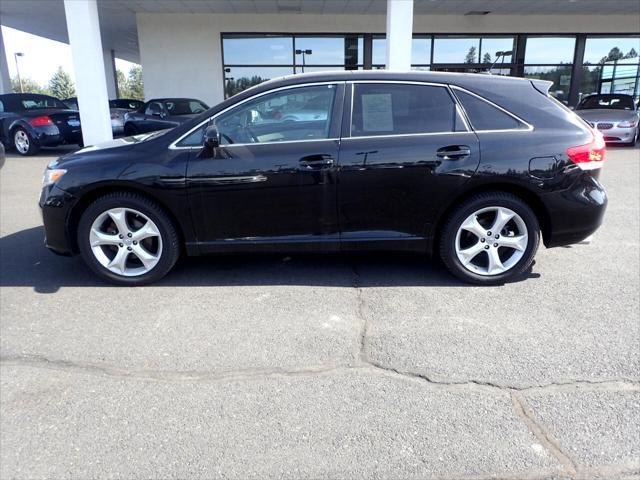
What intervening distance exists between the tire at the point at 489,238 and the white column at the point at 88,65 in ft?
33.2

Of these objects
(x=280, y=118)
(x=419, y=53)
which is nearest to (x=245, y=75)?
(x=419, y=53)

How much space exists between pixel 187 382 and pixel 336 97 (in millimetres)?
2497

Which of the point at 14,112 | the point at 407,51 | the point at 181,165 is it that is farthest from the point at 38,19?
the point at 181,165

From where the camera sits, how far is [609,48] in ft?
62.5

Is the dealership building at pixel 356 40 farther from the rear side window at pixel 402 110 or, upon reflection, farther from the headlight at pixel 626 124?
the rear side window at pixel 402 110

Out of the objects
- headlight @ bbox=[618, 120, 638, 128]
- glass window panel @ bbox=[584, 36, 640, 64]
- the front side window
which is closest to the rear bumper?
the front side window

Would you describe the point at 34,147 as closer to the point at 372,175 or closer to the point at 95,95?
the point at 95,95

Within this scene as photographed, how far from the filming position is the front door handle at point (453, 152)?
3.96 m

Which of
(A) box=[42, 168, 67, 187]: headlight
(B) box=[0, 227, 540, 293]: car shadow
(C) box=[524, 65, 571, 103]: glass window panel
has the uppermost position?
(C) box=[524, 65, 571, 103]: glass window panel

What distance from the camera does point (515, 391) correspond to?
2.73 metres

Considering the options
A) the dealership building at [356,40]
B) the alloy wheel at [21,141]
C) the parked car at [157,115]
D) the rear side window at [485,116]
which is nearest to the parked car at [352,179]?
the rear side window at [485,116]

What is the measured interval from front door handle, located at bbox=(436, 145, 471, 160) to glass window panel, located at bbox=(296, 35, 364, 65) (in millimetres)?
15205

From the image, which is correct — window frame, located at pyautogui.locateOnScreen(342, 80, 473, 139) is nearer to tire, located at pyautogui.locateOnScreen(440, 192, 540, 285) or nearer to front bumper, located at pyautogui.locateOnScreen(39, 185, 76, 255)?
tire, located at pyautogui.locateOnScreen(440, 192, 540, 285)

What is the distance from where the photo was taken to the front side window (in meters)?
4.02
